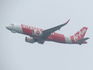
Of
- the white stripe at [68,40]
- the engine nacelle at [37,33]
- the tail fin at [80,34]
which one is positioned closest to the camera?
the engine nacelle at [37,33]

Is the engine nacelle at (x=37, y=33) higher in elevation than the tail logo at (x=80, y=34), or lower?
lower

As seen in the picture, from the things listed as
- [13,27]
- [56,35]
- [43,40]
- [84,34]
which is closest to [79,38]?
[84,34]

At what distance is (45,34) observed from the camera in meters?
46.5

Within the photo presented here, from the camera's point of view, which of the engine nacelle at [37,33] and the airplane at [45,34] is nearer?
the airplane at [45,34]

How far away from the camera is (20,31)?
44875 millimetres

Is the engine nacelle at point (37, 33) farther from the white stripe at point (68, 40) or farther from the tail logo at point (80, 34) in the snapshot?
the tail logo at point (80, 34)

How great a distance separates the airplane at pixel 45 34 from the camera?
4478 cm

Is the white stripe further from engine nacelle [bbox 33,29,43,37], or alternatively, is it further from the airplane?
engine nacelle [bbox 33,29,43,37]

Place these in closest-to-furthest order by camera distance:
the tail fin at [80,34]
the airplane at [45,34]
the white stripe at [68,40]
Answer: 1. the airplane at [45,34]
2. the white stripe at [68,40]
3. the tail fin at [80,34]

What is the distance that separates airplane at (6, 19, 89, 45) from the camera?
44.8 meters

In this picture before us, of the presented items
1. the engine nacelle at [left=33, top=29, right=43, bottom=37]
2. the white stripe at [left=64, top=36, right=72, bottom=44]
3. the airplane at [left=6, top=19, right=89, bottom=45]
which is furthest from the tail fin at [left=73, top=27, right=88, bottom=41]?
the engine nacelle at [left=33, top=29, right=43, bottom=37]

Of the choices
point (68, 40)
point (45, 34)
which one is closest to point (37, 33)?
point (45, 34)

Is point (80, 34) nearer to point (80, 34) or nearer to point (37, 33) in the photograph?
point (80, 34)

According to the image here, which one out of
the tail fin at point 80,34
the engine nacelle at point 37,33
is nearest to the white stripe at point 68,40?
the tail fin at point 80,34
